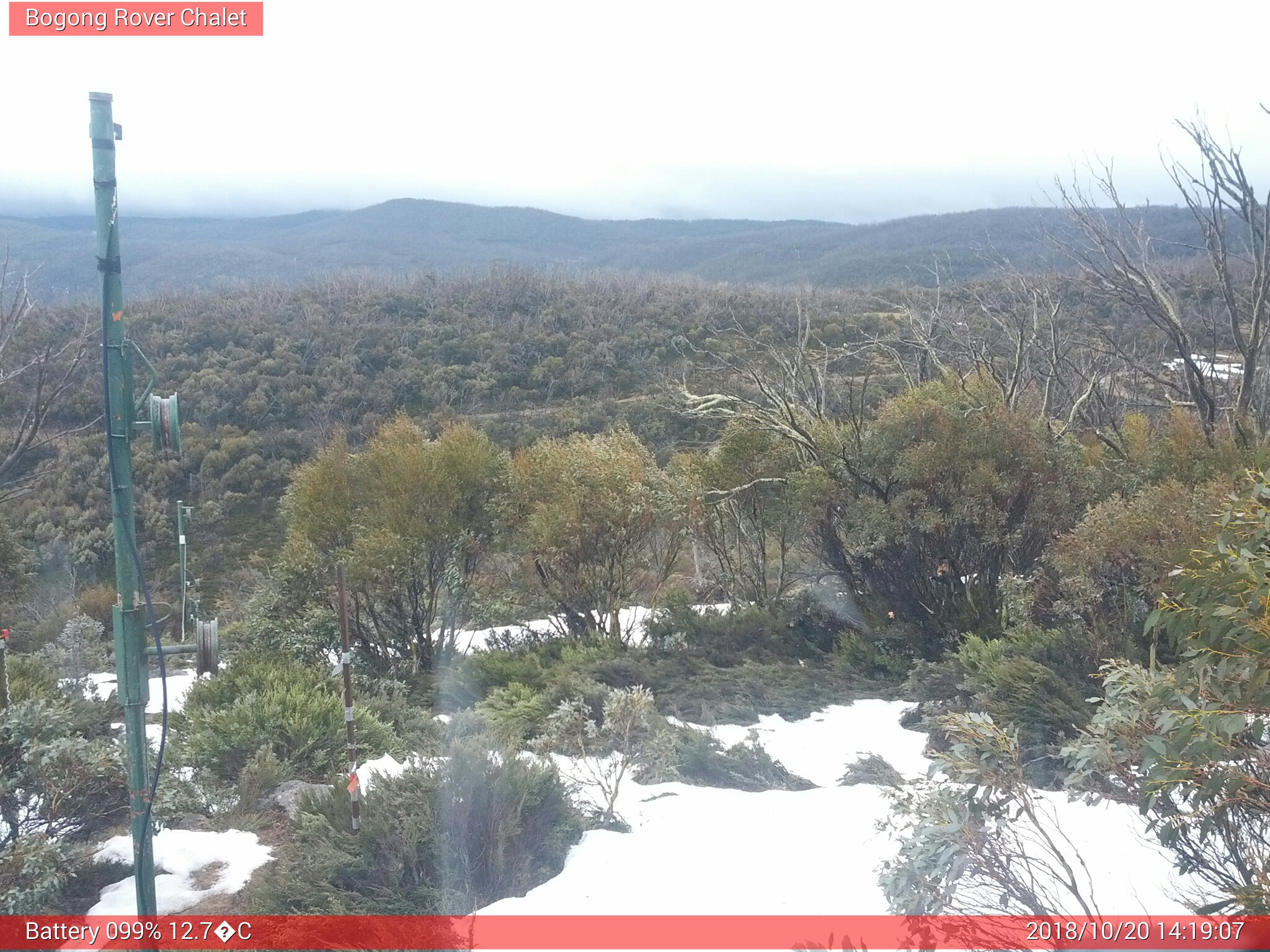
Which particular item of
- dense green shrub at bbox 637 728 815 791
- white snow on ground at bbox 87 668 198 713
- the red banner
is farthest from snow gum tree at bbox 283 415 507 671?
the red banner

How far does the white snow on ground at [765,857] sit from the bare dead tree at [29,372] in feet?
18.2

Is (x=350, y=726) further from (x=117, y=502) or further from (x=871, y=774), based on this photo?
(x=871, y=774)

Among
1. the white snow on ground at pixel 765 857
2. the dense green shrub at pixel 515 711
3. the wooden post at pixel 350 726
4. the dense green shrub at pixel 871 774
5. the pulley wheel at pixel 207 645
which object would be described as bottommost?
the dense green shrub at pixel 515 711

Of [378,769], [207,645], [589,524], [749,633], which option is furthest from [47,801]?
[749,633]

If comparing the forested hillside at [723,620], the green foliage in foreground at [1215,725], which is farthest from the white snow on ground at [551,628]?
the green foliage in foreground at [1215,725]

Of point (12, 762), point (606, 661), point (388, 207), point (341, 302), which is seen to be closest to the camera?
point (12, 762)

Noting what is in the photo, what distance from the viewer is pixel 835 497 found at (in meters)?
11.4

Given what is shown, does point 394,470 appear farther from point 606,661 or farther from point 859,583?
point 859,583

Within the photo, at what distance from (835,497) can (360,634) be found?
7.02 m

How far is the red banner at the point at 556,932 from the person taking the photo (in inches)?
132

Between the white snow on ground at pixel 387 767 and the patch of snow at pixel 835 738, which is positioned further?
the patch of snow at pixel 835 738

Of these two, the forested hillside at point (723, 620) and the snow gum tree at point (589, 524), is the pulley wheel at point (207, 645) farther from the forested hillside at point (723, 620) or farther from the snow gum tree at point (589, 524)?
the snow gum tree at point (589, 524)

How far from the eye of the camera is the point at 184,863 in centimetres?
530

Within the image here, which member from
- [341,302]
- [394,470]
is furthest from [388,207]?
[394,470]
